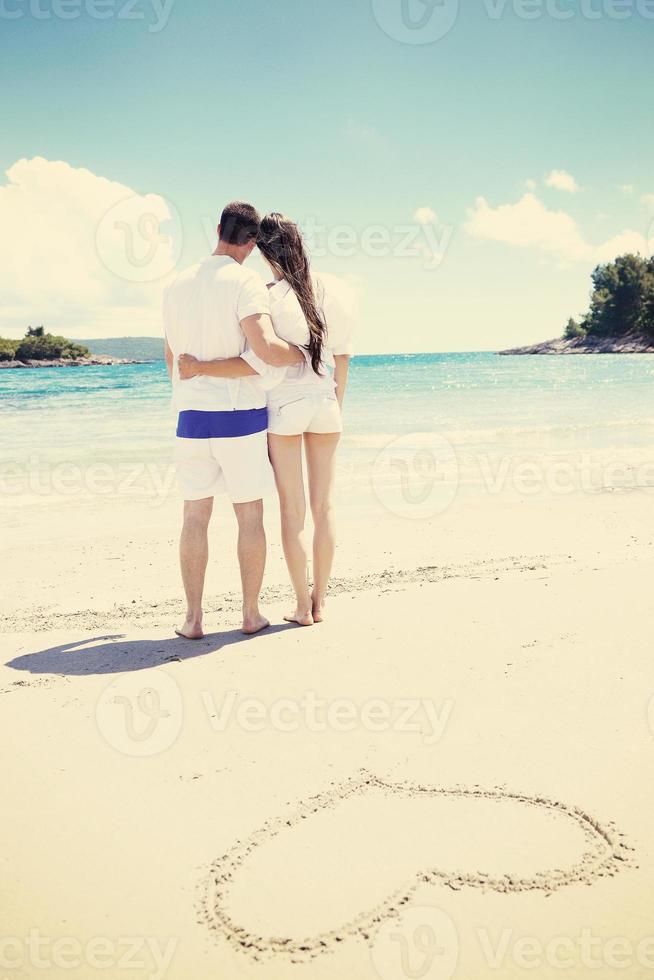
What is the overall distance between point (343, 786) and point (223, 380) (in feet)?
6.49

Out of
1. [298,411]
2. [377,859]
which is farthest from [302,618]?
[377,859]

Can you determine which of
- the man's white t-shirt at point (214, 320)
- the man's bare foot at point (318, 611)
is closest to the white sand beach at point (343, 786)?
the man's bare foot at point (318, 611)

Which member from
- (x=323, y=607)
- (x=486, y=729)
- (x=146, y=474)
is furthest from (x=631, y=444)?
(x=486, y=729)

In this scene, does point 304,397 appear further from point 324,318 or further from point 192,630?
point 192,630

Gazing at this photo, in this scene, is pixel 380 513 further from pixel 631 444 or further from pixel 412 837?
pixel 631 444

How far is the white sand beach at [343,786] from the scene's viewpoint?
6.06 ft

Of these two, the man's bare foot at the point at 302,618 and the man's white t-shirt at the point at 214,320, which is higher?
the man's white t-shirt at the point at 214,320

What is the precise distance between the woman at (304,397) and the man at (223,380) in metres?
0.09

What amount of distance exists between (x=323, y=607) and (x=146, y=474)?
252 inches

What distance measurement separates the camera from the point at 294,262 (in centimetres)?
369

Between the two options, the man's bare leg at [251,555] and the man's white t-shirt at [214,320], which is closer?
the man's white t-shirt at [214,320]

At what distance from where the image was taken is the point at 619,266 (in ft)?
273

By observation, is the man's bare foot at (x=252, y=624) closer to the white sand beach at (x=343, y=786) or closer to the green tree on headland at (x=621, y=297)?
the white sand beach at (x=343, y=786)

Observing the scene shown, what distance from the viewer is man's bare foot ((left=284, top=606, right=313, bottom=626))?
3.93 m
